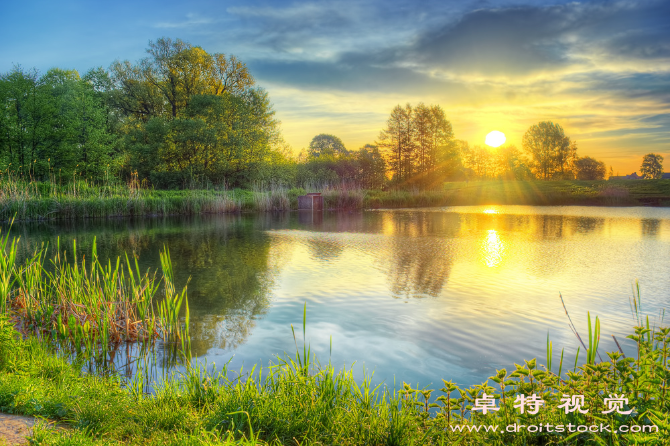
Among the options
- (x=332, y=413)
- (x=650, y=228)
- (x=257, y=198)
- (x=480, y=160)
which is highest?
(x=480, y=160)

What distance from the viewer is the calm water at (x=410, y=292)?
4820 millimetres

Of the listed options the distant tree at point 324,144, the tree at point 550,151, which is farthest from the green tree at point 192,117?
the tree at point 550,151

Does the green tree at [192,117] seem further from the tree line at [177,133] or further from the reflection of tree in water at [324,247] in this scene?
the reflection of tree in water at [324,247]

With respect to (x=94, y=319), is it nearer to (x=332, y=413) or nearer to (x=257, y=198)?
(x=332, y=413)

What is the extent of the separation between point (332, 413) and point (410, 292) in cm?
456

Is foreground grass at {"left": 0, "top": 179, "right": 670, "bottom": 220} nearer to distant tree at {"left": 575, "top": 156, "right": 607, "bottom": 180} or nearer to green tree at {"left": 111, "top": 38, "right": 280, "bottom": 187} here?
green tree at {"left": 111, "top": 38, "right": 280, "bottom": 187}

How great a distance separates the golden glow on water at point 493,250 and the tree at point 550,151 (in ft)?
189

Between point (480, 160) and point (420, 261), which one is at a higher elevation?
point (480, 160)

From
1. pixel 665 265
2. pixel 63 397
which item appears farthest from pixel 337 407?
pixel 665 265

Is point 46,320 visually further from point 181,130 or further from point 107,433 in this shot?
point 181,130

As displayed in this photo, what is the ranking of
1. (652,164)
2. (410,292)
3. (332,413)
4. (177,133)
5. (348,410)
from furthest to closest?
(652,164) → (177,133) → (410,292) → (348,410) → (332,413)

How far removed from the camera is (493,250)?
11.7m

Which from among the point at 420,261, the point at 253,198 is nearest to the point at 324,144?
the point at 253,198

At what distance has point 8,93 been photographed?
32.0 meters
